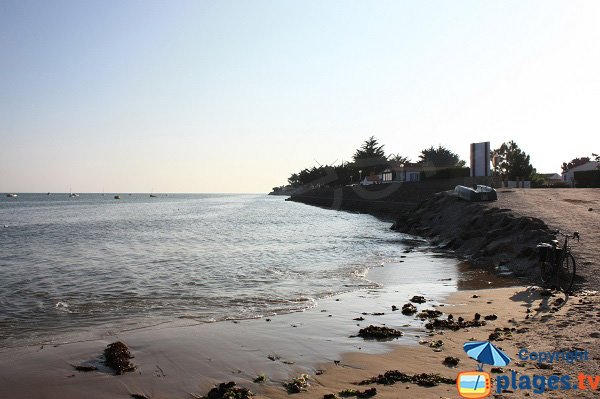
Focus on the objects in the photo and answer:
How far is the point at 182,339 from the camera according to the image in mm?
9305

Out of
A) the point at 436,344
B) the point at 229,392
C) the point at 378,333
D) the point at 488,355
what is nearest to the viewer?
the point at 488,355

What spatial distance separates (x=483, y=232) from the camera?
23875mm

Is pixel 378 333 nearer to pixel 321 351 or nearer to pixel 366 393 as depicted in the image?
pixel 321 351

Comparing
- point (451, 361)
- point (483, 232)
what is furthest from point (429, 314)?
point (483, 232)

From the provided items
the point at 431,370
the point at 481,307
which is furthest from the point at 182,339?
the point at 481,307

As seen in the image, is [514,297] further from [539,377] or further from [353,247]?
[353,247]

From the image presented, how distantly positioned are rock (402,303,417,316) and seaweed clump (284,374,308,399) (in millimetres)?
4712

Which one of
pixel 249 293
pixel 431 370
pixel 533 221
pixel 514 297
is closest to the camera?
pixel 431 370

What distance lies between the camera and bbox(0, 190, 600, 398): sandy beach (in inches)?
260

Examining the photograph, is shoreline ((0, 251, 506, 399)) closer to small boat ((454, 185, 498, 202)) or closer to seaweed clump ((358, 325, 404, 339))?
seaweed clump ((358, 325, 404, 339))

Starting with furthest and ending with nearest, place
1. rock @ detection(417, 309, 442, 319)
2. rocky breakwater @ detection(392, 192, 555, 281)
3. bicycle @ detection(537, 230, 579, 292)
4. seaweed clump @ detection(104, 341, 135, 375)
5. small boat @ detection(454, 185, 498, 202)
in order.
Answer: small boat @ detection(454, 185, 498, 202) → rocky breakwater @ detection(392, 192, 555, 281) → bicycle @ detection(537, 230, 579, 292) → rock @ detection(417, 309, 442, 319) → seaweed clump @ detection(104, 341, 135, 375)

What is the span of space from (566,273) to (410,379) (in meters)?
8.87

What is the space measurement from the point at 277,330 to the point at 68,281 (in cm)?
1104

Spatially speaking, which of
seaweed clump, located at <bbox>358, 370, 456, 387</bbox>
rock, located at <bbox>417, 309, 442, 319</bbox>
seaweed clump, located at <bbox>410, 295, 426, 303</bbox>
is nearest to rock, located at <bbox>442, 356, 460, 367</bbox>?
seaweed clump, located at <bbox>358, 370, 456, 387</bbox>
